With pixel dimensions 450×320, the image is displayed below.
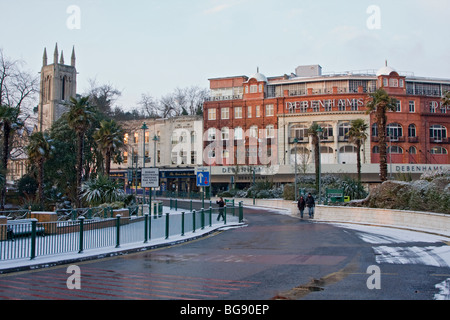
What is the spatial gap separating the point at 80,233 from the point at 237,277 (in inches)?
254

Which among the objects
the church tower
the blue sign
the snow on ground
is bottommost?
the snow on ground

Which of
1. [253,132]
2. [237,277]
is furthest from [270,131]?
[237,277]

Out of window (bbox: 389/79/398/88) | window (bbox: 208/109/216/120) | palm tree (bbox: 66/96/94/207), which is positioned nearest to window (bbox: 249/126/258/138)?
window (bbox: 208/109/216/120)

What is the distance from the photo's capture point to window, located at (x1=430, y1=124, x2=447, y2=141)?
67.2 meters

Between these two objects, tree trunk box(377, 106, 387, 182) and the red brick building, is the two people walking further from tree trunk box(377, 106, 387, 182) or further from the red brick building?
the red brick building

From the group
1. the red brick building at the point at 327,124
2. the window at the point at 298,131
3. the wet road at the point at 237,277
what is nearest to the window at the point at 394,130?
the red brick building at the point at 327,124

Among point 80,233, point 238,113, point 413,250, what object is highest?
point 238,113

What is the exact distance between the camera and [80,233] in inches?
567

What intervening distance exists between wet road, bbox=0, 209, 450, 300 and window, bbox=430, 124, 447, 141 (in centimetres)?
5695

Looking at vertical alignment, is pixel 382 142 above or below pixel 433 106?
below

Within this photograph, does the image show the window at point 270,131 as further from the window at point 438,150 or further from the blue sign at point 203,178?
the blue sign at point 203,178

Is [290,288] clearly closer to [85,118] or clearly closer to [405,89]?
[85,118]

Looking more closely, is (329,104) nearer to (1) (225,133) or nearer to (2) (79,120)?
(1) (225,133)

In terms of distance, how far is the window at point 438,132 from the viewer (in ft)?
220
